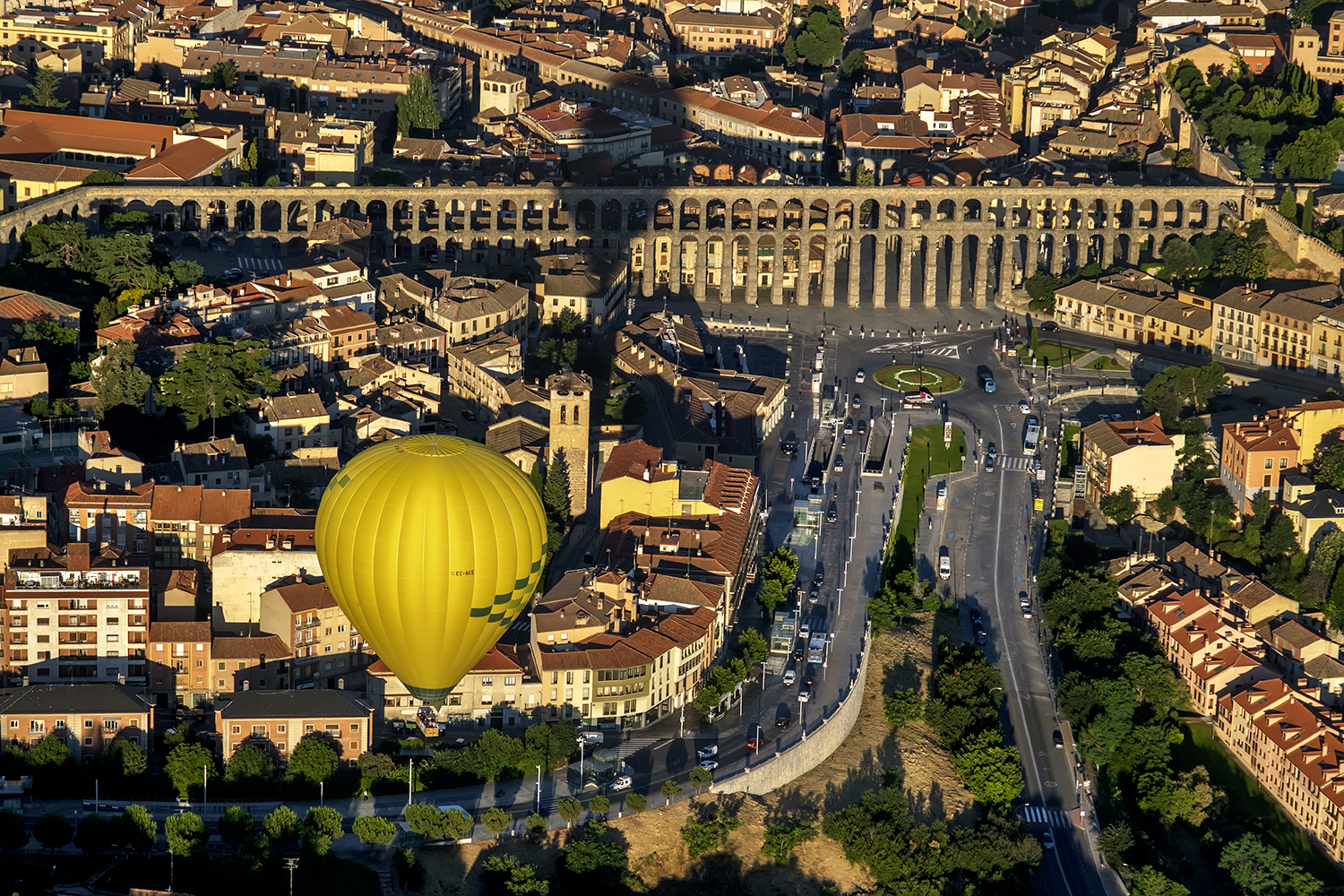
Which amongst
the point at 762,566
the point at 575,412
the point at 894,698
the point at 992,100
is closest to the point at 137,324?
the point at 575,412

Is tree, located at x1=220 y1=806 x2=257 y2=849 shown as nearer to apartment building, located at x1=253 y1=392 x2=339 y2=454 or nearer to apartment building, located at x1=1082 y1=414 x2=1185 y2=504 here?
apartment building, located at x1=253 y1=392 x2=339 y2=454

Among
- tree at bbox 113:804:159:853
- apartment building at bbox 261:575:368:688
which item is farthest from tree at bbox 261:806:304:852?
apartment building at bbox 261:575:368:688

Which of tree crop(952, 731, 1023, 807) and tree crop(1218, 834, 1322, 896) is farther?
tree crop(952, 731, 1023, 807)

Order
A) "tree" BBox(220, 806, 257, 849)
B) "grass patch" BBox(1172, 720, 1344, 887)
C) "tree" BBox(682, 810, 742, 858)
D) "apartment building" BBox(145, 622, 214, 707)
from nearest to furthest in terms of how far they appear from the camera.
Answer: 1. "tree" BBox(220, 806, 257, 849)
2. "tree" BBox(682, 810, 742, 858)
3. "apartment building" BBox(145, 622, 214, 707)
4. "grass patch" BBox(1172, 720, 1344, 887)

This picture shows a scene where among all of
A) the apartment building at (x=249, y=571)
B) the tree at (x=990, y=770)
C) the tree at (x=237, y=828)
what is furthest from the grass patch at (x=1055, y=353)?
the tree at (x=237, y=828)

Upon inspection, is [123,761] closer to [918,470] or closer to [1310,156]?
[918,470]

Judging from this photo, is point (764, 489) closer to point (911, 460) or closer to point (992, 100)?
point (911, 460)

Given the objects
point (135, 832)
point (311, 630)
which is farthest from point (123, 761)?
point (311, 630)
